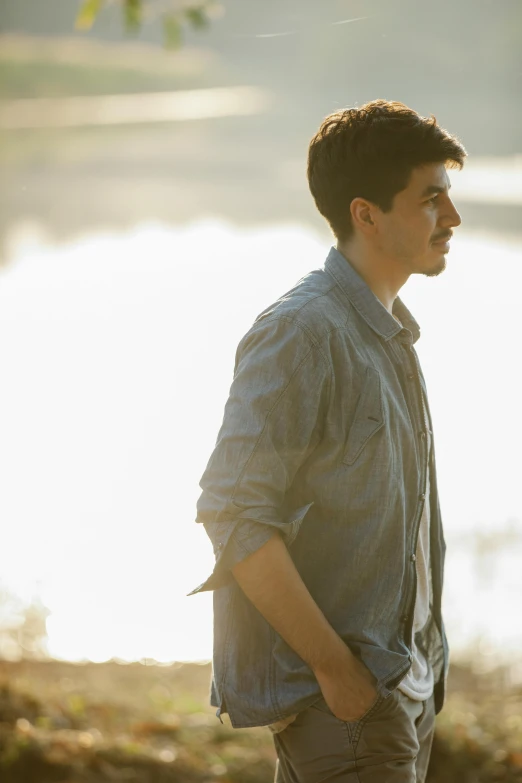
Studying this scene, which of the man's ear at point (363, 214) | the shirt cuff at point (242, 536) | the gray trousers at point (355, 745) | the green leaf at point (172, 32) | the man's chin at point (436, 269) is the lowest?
the gray trousers at point (355, 745)

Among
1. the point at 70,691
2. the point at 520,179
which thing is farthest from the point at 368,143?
the point at 520,179

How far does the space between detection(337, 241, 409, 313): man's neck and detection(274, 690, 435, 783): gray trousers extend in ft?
2.50

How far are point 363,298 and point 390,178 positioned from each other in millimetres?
236

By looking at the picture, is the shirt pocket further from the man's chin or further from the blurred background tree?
the blurred background tree

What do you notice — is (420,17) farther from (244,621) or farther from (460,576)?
(244,621)

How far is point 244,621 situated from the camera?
173 centimetres

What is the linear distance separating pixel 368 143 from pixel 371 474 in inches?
24.7

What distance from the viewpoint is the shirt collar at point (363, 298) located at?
1.79 meters

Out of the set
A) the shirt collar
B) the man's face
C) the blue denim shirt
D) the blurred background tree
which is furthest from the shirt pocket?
the blurred background tree

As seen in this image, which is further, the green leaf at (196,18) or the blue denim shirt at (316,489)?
the green leaf at (196,18)

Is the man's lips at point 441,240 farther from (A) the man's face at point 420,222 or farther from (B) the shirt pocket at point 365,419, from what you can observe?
(B) the shirt pocket at point 365,419

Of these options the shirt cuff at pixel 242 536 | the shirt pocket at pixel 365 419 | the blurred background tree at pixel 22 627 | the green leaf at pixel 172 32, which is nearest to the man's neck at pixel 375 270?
the shirt pocket at pixel 365 419

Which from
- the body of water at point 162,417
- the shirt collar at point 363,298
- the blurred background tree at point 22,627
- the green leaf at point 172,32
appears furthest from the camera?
the body of water at point 162,417

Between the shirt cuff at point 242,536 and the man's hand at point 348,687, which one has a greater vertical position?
the shirt cuff at point 242,536
